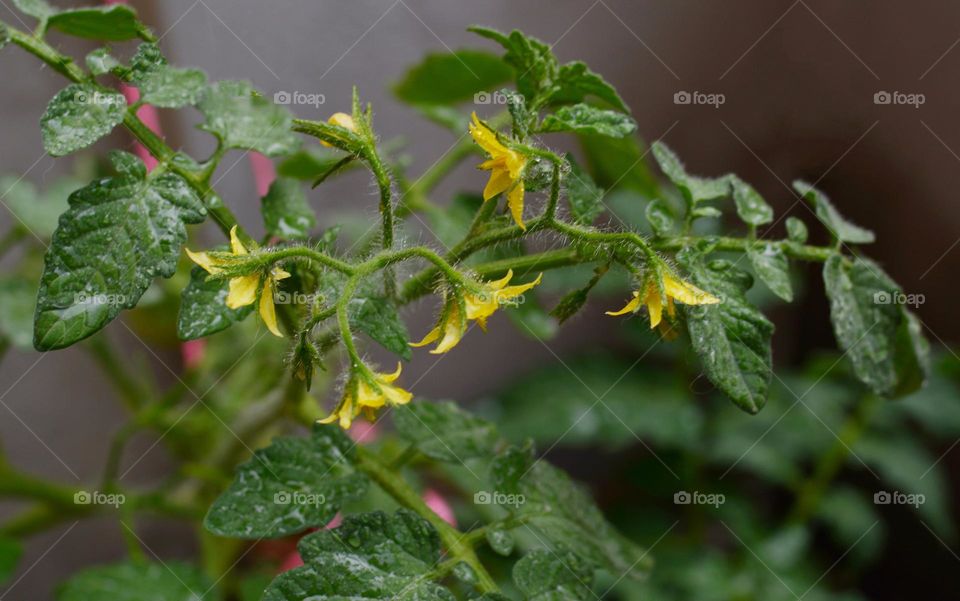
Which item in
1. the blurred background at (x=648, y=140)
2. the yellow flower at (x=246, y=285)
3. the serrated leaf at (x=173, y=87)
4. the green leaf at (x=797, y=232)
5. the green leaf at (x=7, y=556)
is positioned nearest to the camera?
the yellow flower at (x=246, y=285)

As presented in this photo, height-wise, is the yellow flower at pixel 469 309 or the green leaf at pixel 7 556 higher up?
the yellow flower at pixel 469 309

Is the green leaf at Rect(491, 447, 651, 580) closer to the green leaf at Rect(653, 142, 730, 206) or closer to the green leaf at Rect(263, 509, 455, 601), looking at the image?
the green leaf at Rect(263, 509, 455, 601)

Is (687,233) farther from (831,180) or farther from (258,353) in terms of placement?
(831,180)

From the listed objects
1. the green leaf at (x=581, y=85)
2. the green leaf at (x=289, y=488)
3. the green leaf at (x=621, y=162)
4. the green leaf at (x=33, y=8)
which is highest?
the green leaf at (x=621, y=162)

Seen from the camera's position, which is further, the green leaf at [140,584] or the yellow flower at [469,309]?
the green leaf at [140,584]

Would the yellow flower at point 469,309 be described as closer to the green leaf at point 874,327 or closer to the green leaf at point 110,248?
the green leaf at point 110,248

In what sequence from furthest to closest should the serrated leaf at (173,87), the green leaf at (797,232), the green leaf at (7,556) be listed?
the green leaf at (7,556) < the green leaf at (797,232) < the serrated leaf at (173,87)

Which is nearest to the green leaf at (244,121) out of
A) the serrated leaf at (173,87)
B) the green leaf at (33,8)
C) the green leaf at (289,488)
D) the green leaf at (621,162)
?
the serrated leaf at (173,87)

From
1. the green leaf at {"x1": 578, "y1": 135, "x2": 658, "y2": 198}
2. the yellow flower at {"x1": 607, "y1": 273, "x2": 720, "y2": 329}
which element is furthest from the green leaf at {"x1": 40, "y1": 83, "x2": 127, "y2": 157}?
the green leaf at {"x1": 578, "y1": 135, "x2": 658, "y2": 198}

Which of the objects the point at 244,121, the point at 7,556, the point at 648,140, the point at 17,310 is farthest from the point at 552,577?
the point at 648,140
